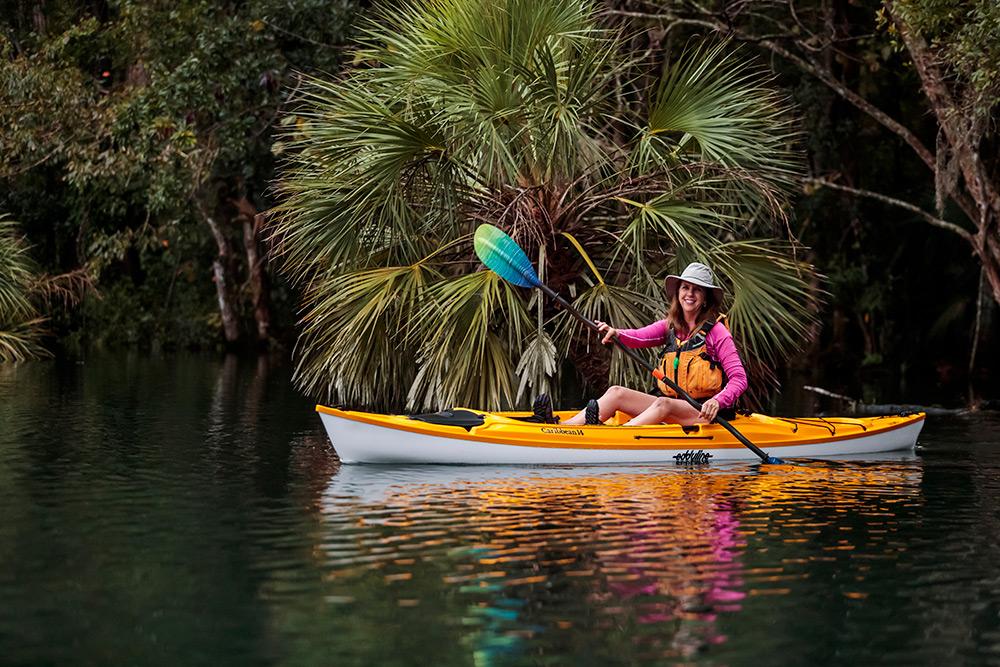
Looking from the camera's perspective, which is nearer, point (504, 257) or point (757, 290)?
point (504, 257)

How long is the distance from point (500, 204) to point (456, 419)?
129 inches

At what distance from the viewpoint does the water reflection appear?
6.46m

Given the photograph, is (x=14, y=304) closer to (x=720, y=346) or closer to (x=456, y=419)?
(x=456, y=419)

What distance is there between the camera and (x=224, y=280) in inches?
1265

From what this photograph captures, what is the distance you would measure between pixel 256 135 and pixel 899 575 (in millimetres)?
19873

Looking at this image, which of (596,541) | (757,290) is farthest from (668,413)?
(596,541)

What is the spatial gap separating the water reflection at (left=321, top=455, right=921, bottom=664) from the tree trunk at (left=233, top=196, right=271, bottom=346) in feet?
67.5

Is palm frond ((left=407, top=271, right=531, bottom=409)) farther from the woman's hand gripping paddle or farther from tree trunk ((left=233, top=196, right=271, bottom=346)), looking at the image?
tree trunk ((left=233, top=196, right=271, bottom=346))

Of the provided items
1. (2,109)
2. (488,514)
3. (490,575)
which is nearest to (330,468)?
(488,514)

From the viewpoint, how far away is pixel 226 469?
11.5 metres

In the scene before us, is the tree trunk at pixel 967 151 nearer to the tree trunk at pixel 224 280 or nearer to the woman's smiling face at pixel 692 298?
the woman's smiling face at pixel 692 298

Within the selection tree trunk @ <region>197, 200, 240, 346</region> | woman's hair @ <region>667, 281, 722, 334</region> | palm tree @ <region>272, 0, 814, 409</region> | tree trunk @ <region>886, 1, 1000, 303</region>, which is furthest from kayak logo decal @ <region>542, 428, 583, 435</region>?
tree trunk @ <region>197, 200, 240, 346</region>

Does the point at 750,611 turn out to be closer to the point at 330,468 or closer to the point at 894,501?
the point at 894,501

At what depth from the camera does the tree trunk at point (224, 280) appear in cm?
3195
